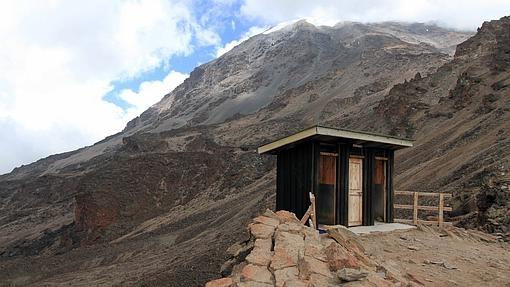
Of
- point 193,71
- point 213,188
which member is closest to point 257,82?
point 193,71

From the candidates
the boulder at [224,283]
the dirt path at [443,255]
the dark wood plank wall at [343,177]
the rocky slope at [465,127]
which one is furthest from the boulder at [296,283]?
the rocky slope at [465,127]

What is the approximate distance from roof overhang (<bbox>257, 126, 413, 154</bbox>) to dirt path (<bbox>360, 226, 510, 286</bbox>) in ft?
8.35

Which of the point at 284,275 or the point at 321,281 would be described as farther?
the point at 284,275

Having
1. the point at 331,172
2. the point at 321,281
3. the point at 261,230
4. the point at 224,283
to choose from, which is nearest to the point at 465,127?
the point at 331,172

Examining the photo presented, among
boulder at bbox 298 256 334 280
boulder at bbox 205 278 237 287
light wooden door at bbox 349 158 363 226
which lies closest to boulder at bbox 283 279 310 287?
boulder at bbox 298 256 334 280

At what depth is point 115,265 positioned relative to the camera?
25500mm

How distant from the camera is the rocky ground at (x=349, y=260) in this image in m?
7.43

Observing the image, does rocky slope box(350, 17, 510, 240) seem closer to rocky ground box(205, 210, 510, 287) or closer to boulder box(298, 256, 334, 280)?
rocky ground box(205, 210, 510, 287)

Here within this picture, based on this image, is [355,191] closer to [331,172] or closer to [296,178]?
[331,172]

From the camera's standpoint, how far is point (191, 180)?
151 feet

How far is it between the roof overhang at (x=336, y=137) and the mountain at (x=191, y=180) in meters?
5.05

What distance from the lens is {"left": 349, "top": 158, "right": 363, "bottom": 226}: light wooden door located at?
13352 millimetres

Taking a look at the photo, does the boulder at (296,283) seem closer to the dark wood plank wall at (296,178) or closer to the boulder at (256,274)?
the boulder at (256,274)

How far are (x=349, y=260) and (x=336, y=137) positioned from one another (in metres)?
4.85
